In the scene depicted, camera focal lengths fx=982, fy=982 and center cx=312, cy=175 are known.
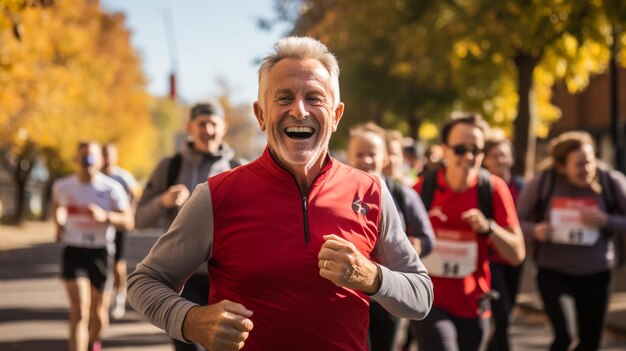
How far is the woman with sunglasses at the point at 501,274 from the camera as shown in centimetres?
719

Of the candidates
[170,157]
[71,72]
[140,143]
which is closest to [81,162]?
[170,157]

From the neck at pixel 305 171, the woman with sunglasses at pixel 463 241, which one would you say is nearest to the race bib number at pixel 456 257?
the woman with sunglasses at pixel 463 241

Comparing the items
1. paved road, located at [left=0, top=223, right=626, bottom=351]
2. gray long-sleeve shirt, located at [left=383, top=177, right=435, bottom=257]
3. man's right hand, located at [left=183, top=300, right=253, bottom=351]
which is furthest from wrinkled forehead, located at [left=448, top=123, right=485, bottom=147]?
paved road, located at [left=0, top=223, right=626, bottom=351]

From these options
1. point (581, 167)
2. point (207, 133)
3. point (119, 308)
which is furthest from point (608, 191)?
point (119, 308)

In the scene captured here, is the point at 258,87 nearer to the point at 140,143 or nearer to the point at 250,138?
the point at 140,143

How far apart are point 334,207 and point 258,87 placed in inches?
18.0

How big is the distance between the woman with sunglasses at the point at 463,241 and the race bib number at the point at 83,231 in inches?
155

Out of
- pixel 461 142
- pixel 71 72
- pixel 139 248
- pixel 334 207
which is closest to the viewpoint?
pixel 334 207

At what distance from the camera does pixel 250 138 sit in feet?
369

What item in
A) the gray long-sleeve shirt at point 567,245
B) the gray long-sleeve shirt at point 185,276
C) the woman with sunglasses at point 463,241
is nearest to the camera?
the gray long-sleeve shirt at point 185,276

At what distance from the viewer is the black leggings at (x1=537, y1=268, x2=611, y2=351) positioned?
6.82 meters

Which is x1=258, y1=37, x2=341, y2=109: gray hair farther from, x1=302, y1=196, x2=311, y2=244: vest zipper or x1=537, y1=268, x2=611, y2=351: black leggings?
x1=537, y1=268, x2=611, y2=351: black leggings

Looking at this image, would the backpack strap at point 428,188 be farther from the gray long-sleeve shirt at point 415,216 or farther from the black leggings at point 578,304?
the black leggings at point 578,304

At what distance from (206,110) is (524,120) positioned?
499 inches
